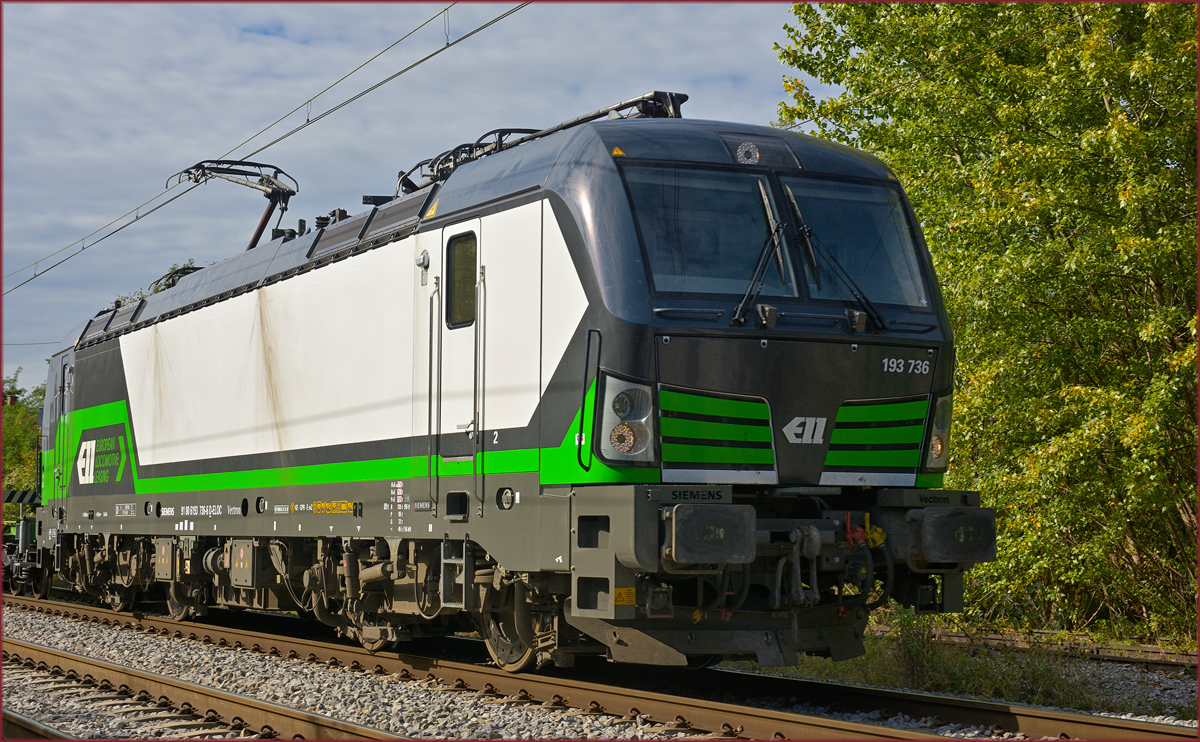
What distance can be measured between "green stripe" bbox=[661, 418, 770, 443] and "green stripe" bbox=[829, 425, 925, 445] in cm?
57

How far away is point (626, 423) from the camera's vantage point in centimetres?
728

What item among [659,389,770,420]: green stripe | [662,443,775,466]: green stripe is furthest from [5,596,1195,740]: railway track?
[659,389,770,420]: green stripe

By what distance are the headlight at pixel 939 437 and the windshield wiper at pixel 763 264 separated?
Result: 156cm

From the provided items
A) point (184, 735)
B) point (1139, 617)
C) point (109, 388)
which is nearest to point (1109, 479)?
point (1139, 617)

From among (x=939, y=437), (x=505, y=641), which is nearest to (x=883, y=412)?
(x=939, y=437)

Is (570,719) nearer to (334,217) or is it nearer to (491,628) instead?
(491,628)

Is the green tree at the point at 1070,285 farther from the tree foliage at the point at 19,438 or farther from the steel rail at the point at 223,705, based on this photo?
the tree foliage at the point at 19,438

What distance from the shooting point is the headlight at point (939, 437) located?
828cm

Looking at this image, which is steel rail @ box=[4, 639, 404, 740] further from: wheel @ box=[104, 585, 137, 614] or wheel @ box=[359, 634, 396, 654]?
wheel @ box=[104, 585, 137, 614]

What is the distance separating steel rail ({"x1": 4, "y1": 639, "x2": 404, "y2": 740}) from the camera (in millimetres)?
7246

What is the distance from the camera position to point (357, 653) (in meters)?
10.9

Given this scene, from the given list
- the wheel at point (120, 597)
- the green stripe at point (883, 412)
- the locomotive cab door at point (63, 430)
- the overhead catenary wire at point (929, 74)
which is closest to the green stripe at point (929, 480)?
the green stripe at point (883, 412)

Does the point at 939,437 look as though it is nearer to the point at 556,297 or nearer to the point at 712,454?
the point at 712,454

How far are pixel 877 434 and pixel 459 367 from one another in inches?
121
